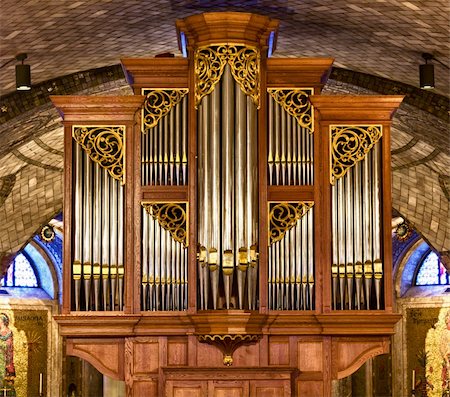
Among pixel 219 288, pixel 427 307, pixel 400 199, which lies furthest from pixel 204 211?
pixel 427 307

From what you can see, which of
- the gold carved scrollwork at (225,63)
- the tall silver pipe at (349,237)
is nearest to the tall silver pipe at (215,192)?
the gold carved scrollwork at (225,63)

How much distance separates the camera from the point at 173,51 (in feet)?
63.4

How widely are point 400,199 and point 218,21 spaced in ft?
34.1

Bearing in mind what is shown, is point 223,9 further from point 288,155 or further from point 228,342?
point 228,342

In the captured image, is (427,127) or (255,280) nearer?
(255,280)

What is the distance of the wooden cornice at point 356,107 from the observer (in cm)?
1377

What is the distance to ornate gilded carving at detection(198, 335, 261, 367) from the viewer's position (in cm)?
1332

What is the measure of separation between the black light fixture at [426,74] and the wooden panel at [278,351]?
15.9ft

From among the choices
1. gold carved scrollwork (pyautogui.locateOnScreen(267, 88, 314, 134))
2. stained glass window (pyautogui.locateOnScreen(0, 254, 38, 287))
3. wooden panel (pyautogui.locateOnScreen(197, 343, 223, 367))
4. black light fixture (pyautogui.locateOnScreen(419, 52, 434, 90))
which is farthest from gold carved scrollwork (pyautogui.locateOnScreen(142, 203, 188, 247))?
stained glass window (pyautogui.locateOnScreen(0, 254, 38, 287))

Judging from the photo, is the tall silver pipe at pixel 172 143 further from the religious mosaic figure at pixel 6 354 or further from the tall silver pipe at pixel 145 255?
the religious mosaic figure at pixel 6 354

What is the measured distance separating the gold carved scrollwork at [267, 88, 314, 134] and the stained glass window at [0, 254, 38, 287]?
1435 cm

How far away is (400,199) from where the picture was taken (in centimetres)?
2359

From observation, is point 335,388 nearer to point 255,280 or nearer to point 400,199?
point 400,199

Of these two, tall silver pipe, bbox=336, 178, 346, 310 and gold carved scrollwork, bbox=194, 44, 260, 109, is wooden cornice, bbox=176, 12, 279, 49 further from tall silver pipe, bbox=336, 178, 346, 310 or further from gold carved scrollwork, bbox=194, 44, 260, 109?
tall silver pipe, bbox=336, 178, 346, 310
